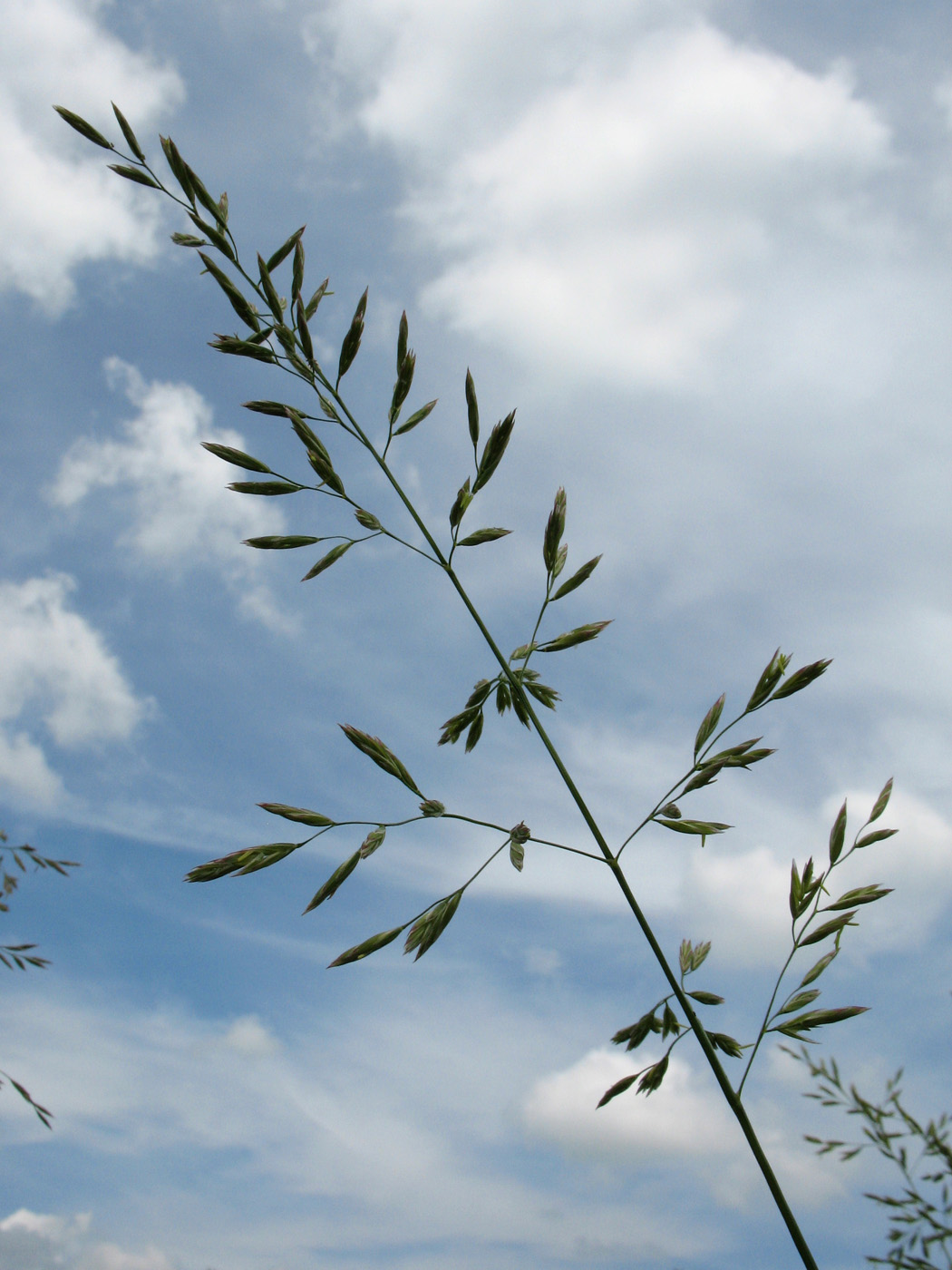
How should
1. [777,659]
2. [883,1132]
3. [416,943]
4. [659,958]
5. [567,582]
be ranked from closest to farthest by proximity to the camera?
[659,958] < [416,943] < [777,659] < [567,582] < [883,1132]

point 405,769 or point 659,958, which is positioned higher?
point 405,769

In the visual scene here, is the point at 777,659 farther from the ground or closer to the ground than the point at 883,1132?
farther from the ground

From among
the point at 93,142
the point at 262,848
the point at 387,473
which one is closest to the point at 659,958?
the point at 262,848

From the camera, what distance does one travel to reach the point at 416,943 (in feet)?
5.76

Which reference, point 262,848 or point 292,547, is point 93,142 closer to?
Answer: point 292,547

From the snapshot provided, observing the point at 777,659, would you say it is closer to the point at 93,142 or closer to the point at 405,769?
the point at 405,769

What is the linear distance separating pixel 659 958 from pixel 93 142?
2.39 metres

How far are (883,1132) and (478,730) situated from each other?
11.6 ft

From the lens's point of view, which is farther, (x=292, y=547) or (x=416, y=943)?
(x=292, y=547)

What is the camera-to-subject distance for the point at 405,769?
73.5 inches

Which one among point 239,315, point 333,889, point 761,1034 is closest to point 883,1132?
point 761,1034

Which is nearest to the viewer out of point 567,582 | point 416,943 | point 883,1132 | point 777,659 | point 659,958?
point 659,958

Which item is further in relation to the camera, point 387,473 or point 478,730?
point 478,730

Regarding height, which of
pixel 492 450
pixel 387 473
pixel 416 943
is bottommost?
pixel 416 943
